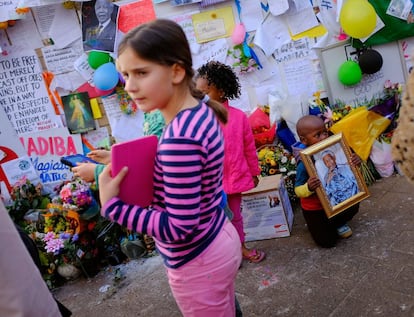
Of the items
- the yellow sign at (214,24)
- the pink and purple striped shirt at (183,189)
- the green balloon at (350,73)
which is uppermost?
the yellow sign at (214,24)

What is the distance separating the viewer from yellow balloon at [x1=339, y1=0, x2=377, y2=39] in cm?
422

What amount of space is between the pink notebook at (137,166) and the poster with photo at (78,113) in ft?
12.6

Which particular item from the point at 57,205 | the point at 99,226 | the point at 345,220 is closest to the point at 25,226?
the point at 57,205

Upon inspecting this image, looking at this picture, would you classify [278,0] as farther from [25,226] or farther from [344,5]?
[25,226]

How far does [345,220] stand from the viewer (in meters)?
3.72

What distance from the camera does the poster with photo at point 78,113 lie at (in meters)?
5.22

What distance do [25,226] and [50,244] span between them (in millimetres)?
594

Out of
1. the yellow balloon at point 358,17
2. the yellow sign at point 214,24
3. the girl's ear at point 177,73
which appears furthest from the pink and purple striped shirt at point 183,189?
the yellow sign at point 214,24

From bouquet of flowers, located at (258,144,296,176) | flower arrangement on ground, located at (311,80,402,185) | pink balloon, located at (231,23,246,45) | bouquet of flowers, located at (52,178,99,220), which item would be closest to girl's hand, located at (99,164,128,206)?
bouquet of flowers, located at (52,178,99,220)

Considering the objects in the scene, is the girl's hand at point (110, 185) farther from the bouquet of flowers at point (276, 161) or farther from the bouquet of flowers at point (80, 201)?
the bouquet of flowers at point (276, 161)

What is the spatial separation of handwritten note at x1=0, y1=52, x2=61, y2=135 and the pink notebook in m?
4.07

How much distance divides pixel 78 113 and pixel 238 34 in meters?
2.17

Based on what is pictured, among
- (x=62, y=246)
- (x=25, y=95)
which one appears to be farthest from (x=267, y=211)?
(x=25, y=95)

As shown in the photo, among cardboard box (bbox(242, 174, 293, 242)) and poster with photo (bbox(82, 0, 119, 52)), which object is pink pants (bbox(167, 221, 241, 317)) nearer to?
cardboard box (bbox(242, 174, 293, 242))
